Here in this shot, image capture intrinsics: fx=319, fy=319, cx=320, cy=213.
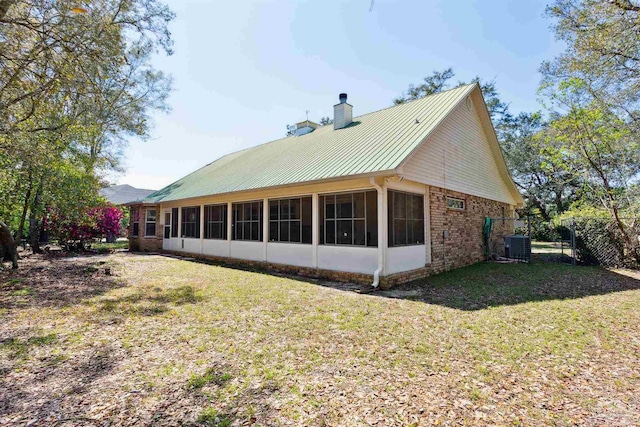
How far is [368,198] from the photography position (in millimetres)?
7887

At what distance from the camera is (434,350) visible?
393 centimetres

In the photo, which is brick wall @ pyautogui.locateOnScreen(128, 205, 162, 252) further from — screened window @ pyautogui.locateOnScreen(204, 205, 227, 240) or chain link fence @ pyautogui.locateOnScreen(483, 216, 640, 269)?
chain link fence @ pyautogui.locateOnScreen(483, 216, 640, 269)

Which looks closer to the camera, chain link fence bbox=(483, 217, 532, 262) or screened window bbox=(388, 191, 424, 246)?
screened window bbox=(388, 191, 424, 246)

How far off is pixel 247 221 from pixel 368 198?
5.16m

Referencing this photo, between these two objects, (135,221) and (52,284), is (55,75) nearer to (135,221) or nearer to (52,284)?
(52,284)

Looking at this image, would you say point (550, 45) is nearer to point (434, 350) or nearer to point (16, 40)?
point (434, 350)

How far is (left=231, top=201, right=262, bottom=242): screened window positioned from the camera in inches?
429

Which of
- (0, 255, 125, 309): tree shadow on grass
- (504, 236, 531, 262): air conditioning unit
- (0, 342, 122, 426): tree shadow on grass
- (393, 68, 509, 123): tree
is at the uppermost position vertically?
(393, 68, 509, 123): tree

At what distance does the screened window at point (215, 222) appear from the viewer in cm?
1247

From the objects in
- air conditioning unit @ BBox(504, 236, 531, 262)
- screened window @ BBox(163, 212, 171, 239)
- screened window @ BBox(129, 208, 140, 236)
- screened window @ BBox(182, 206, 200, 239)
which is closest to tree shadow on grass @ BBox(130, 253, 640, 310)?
air conditioning unit @ BBox(504, 236, 531, 262)

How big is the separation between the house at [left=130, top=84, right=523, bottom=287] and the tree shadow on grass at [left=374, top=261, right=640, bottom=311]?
64 centimetres

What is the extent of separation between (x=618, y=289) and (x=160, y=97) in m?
25.8

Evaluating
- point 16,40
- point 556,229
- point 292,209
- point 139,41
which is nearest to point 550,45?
point 292,209

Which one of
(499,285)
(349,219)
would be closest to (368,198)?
(349,219)
